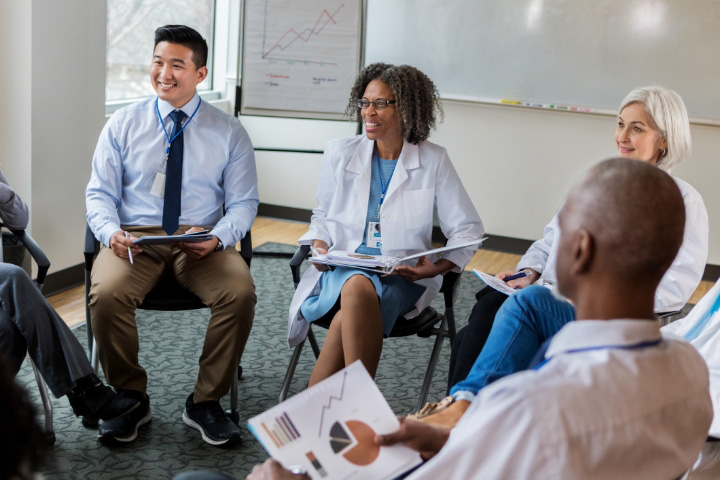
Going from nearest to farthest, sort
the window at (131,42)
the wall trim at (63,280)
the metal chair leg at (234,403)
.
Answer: the metal chair leg at (234,403) < the wall trim at (63,280) < the window at (131,42)

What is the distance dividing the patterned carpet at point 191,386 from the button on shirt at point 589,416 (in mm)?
1616

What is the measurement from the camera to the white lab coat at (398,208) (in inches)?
116

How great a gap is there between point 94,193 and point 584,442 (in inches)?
92.9

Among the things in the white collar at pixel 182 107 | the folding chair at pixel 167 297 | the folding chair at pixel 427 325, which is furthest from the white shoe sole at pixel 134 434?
the white collar at pixel 182 107

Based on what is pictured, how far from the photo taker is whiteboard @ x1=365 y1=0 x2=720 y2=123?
5184 millimetres

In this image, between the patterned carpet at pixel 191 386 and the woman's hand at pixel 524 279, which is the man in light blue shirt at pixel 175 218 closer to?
the patterned carpet at pixel 191 386

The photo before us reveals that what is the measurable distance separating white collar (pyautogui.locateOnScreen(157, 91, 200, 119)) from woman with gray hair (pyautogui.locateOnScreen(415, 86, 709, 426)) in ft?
4.57

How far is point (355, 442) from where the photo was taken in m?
1.32

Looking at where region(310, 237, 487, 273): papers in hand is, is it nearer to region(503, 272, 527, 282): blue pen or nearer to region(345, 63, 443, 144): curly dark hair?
region(503, 272, 527, 282): blue pen

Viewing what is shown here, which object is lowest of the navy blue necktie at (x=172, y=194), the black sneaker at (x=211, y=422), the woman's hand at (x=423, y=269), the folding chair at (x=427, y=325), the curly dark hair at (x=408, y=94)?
the black sneaker at (x=211, y=422)

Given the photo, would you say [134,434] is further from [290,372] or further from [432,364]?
[432,364]

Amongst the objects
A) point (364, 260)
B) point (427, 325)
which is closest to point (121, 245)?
point (364, 260)

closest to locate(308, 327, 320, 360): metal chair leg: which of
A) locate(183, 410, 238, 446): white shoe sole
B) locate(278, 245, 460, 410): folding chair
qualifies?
locate(278, 245, 460, 410): folding chair

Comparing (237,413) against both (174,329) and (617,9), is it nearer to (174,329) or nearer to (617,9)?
(174,329)
